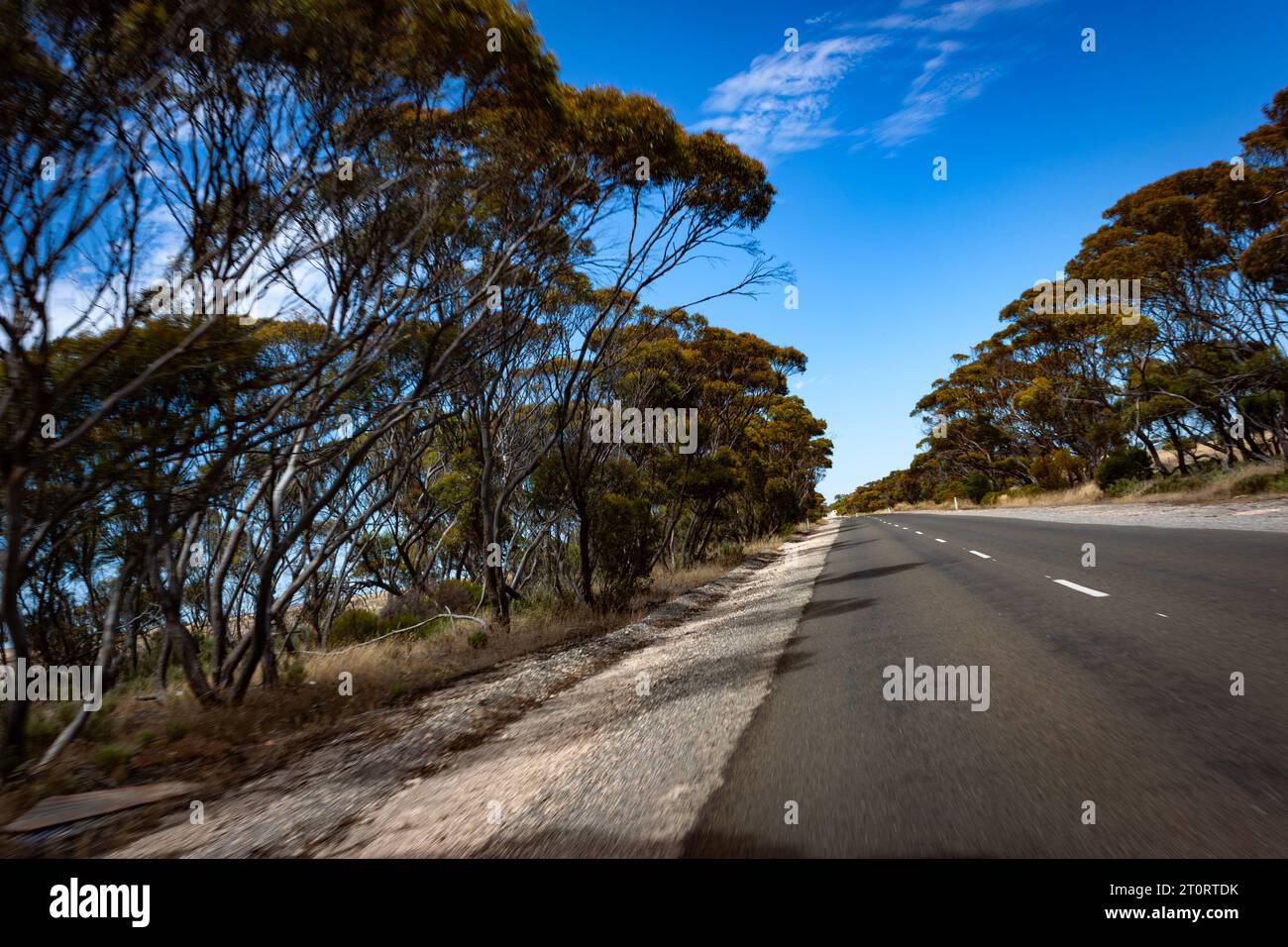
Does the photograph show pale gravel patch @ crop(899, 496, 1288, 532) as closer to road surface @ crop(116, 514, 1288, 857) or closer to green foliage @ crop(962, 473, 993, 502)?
road surface @ crop(116, 514, 1288, 857)

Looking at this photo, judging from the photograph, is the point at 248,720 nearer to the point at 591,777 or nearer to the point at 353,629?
the point at 591,777

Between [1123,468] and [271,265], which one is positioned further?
[1123,468]

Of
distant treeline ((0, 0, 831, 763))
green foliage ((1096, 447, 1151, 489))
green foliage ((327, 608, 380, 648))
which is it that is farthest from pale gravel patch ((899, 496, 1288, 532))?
green foliage ((327, 608, 380, 648))

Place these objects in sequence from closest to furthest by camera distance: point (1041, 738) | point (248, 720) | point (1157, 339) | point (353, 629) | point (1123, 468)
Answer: point (1041, 738) → point (248, 720) → point (353, 629) → point (1157, 339) → point (1123, 468)

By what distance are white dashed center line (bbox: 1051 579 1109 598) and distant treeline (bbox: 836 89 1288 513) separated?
17508 millimetres

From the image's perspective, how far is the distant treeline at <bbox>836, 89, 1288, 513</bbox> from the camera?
69.8 ft

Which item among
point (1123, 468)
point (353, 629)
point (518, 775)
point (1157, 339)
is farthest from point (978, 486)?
point (518, 775)

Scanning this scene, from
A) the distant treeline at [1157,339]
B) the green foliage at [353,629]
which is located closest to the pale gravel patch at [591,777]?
the green foliage at [353,629]

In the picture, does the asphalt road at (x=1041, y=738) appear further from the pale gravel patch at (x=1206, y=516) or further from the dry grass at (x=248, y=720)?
the pale gravel patch at (x=1206, y=516)

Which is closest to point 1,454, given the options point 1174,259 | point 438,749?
point 438,749

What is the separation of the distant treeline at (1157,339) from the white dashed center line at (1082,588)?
1751cm

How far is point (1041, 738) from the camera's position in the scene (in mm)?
3904

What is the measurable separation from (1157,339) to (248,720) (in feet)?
113

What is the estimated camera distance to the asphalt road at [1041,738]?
2.79 m
